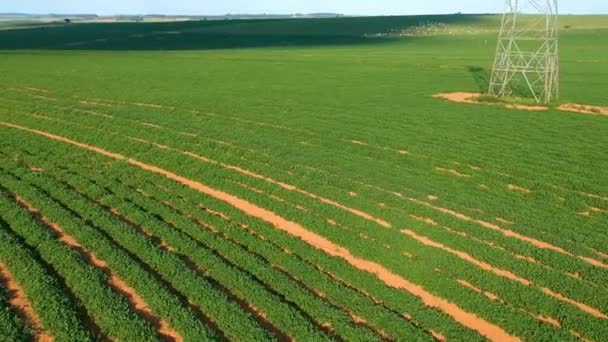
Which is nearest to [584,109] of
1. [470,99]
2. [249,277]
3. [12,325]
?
[470,99]

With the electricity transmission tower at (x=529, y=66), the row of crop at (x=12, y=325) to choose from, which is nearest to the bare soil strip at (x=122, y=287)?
the row of crop at (x=12, y=325)

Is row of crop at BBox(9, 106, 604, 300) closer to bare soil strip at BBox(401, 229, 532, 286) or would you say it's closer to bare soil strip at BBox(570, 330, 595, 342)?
bare soil strip at BBox(401, 229, 532, 286)

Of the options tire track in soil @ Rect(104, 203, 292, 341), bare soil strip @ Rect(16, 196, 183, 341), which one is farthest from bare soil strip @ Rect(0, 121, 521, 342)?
bare soil strip @ Rect(16, 196, 183, 341)

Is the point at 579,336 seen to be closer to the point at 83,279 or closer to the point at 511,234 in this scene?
the point at 511,234

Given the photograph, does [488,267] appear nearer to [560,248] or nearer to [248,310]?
[560,248]

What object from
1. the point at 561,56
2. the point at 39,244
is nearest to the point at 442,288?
the point at 39,244

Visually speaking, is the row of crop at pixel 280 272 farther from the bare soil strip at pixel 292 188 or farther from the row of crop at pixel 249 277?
the bare soil strip at pixel 292 188
